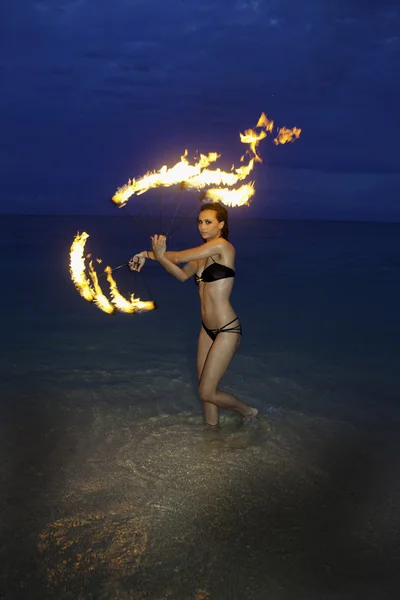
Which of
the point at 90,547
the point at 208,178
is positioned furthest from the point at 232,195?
the point at 90,547

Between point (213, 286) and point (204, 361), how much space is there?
0.99 m

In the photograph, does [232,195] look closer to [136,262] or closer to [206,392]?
[136,262]

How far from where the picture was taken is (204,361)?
7191mm

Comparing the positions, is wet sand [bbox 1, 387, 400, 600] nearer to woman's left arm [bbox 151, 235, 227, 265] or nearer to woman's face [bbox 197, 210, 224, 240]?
woman's left arm [bbox 151, 235, 227, 265]

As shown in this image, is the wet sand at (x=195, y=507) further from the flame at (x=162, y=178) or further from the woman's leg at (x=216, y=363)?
the flame at (x=162, y=178)

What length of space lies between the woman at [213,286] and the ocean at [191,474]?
0.88 m

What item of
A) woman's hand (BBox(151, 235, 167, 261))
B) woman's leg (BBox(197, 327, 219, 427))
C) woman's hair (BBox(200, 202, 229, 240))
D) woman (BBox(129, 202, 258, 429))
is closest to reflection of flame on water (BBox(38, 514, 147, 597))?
woman (BBox(129, 202, 258, 429))

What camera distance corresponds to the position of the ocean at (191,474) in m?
4.70

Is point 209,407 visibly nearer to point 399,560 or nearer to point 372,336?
point 399,560

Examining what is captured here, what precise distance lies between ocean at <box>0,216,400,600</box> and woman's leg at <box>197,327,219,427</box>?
7.6 inches

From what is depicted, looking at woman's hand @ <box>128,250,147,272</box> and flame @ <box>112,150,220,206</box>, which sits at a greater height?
flame @ <box>112,150,220,206</box>

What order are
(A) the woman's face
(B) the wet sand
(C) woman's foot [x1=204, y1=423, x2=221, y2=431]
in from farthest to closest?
(C) woman's foot [x1=204, y1=423, x2=221, y2=431]
(A) the woman's face
(B) the wet sand

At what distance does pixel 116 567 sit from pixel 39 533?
88cm

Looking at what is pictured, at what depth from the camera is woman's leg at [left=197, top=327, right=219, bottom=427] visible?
23.6 ft
